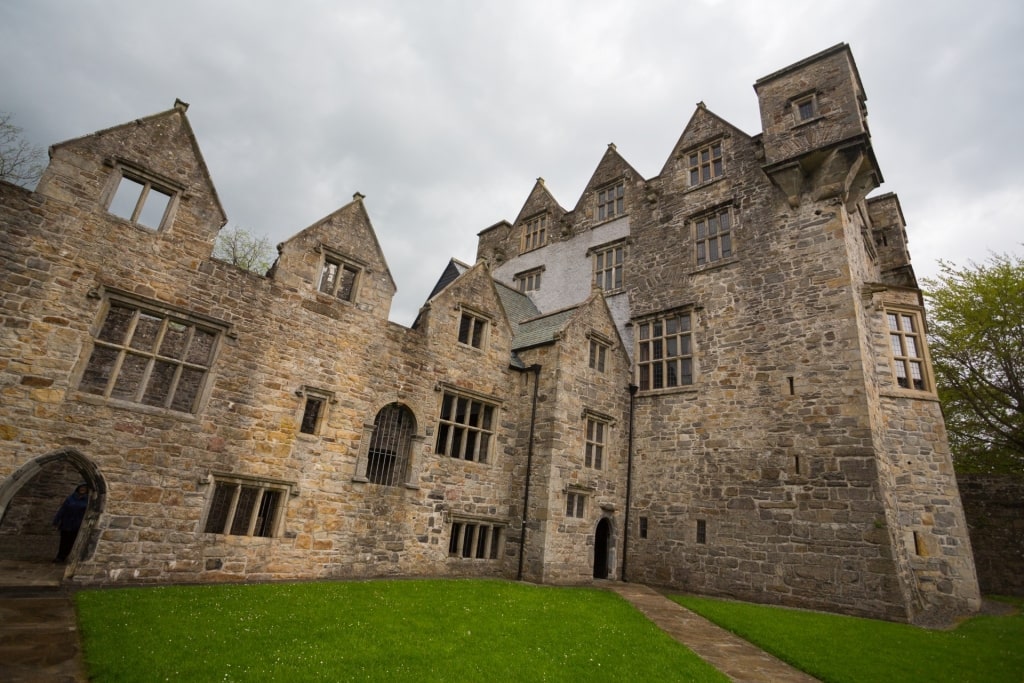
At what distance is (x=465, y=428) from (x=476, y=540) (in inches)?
136

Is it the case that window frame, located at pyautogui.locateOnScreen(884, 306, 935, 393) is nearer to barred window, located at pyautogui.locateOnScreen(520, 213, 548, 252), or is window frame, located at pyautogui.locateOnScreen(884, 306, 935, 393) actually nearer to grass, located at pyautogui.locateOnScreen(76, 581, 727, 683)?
grass, located at pyautogui.locateOnScreen(76, 581, 727, 683)

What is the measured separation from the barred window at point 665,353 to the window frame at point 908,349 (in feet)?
21.3

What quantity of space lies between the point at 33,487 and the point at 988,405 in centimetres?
3730

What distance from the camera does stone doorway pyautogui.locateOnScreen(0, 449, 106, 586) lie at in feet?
31.6

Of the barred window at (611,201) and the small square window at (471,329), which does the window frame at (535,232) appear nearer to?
the barred window at (611,201)

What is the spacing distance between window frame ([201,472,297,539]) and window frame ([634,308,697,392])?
13630 millimetres

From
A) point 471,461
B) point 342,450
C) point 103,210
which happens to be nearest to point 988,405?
point 471,461

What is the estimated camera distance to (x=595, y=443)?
18.1 meters

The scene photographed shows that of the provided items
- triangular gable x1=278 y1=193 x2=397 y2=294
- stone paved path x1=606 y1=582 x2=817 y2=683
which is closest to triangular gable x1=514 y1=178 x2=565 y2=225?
triangular gable x1=278 y1=193 x2=397 y2=294

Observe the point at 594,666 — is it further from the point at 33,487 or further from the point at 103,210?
the point at 33,487

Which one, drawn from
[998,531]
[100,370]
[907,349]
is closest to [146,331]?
[100,370]

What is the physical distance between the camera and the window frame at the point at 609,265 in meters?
22.9

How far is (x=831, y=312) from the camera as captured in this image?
1619cm

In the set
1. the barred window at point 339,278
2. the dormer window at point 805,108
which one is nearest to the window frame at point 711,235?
the dormer window at point 805,108
